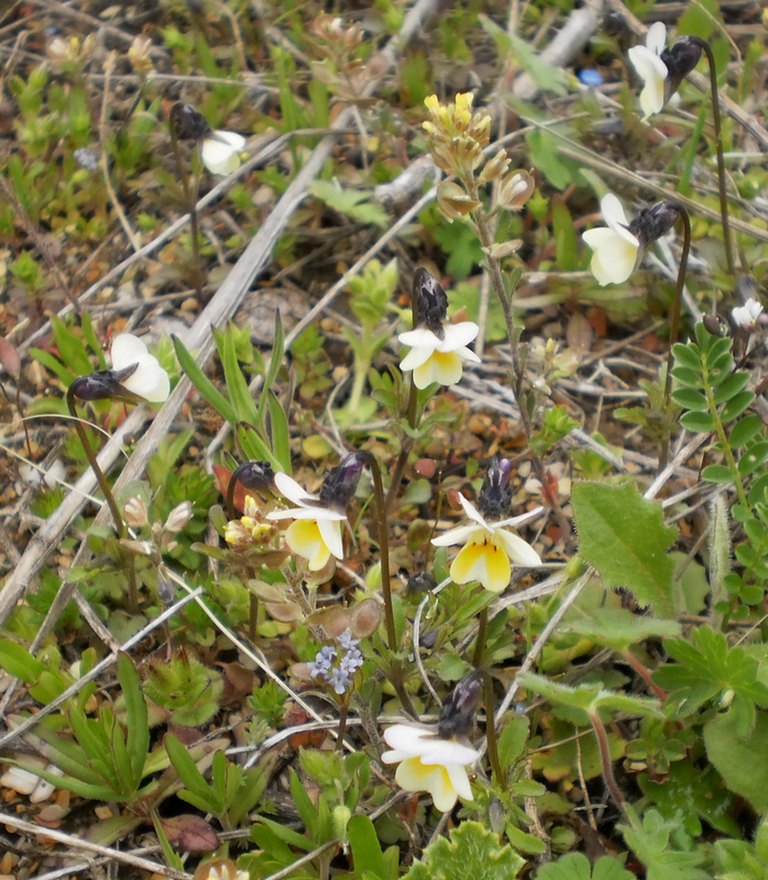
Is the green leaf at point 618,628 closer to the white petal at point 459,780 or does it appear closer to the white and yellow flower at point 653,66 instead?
the white petal at point 459,780

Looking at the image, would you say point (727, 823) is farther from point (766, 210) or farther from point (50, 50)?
point (50, 50)

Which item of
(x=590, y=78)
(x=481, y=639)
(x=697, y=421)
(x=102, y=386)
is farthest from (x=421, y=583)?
(x=590, y=78)

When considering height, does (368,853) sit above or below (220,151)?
below

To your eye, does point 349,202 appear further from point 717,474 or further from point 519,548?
point 519,548

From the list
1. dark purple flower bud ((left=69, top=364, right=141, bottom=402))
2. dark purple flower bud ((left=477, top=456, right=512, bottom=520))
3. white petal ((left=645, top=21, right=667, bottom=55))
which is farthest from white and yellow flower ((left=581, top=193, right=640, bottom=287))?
dark purple flower bud ((left=69, top=364, right=141, bottom=402))

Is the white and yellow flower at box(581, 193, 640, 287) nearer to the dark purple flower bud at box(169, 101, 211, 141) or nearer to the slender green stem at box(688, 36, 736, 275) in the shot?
the slender green stem at box(688, 36, 736, 275)

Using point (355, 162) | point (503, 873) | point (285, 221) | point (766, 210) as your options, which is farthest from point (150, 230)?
point (503, 873)
